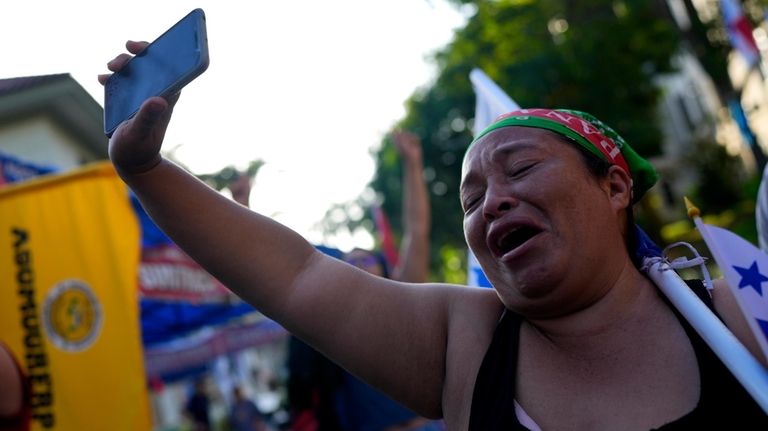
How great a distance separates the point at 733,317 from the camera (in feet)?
5.23

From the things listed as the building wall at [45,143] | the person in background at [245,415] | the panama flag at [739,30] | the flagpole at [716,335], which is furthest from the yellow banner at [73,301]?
the panama flag at [739,30]

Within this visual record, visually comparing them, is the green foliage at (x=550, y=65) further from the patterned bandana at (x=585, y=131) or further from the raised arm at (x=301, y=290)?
the raised arm at (x=301, y=290)

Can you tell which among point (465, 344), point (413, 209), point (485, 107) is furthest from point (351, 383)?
point (465, 344)

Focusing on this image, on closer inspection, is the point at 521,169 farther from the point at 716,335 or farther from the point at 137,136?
the point at 137,136

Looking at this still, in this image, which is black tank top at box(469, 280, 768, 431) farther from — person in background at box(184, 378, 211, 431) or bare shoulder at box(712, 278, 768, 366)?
person in background at box(184, 378, 211, 431)

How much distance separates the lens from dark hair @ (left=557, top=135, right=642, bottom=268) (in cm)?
171

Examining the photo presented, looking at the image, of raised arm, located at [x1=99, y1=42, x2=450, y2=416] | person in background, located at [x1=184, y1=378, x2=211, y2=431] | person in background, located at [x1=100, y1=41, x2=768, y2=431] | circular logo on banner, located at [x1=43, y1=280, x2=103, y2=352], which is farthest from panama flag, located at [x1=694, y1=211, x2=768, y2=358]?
person in background, located at [x1=184, y1=378, x2=211, y2=431]

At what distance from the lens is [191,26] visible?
1485mm

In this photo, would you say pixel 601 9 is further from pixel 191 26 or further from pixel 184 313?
pixel 191 26

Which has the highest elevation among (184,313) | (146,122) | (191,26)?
(191,26)

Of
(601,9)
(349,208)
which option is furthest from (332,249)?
(349,208)

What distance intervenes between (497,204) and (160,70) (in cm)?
74

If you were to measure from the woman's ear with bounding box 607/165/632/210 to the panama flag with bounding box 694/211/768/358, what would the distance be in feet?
0.65

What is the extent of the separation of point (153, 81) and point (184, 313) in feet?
17.8
